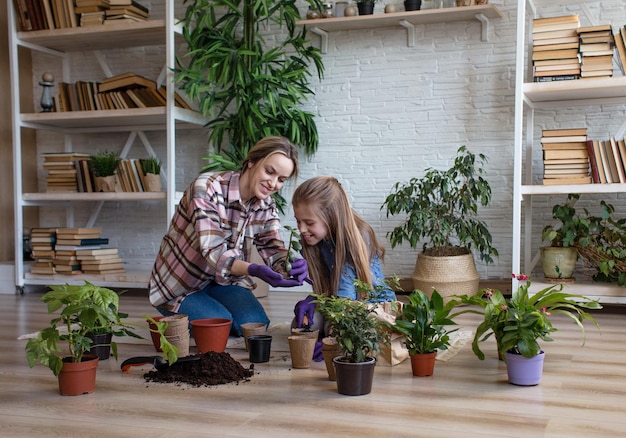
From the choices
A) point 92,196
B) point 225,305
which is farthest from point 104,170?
point 225,305

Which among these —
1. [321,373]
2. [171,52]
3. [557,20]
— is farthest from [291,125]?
[321,373]

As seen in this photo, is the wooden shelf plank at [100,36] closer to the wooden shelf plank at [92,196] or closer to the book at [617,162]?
the wooden shelf plank at [92,196]

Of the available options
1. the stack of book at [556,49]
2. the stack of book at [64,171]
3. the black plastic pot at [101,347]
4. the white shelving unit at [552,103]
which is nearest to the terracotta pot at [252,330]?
the black plastic pot at [101,347]

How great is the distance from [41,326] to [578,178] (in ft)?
9.90

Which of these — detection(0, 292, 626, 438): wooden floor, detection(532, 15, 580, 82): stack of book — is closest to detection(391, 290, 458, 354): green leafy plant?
detection(0, 292, 626, 438): wooden floor

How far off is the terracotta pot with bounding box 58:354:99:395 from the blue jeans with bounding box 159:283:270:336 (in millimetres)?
847

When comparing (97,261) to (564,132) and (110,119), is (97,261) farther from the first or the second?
(564,132)

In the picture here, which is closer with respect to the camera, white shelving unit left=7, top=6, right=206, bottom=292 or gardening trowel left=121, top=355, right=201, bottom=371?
gardening trowel left=121, top=355, right=201, bottom=371

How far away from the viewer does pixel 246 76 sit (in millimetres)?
4582

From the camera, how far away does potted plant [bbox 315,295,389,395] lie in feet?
6.92

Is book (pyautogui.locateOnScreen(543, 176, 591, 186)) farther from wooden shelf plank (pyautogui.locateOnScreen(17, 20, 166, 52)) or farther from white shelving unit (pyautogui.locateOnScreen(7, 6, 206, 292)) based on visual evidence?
wooden shelf plank (pyautogui.locateOnScreen(17, 20, 166, 52))

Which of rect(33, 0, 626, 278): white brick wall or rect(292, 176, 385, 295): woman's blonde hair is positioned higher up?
rect(33, 0, 626, 278): white brick wall

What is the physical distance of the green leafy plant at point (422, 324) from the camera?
2389mm

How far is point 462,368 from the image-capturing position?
2.53m
